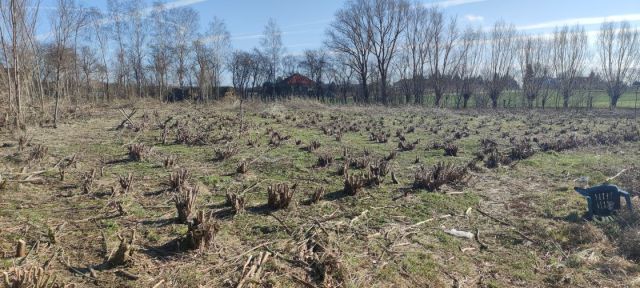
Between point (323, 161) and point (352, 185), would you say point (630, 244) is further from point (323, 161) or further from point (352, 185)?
point (323, 161)

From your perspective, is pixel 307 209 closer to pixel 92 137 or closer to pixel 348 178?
pixel 348 178

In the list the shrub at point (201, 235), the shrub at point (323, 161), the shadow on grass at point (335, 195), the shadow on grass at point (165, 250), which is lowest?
the shadow on grass at point (165, 250)

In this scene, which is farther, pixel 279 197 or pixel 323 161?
pixel 323 161

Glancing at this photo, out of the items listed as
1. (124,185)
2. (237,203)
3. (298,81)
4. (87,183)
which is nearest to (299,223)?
(237,203)

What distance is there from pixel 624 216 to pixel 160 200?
19.9 ft

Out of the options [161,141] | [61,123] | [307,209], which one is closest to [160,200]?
[307,209]

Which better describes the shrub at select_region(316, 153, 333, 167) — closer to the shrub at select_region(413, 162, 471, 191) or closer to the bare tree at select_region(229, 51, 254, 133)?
the shrub at select_region(413, 162, 471, 191)

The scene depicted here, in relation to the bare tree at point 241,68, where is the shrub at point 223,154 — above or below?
below

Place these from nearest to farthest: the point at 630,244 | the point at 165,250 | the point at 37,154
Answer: the point at 165,250, the point at 630,244, the point at 37,154

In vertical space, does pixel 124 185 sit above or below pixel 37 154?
below

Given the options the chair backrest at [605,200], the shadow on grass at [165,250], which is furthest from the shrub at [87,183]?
the chair backrest at [605,200]

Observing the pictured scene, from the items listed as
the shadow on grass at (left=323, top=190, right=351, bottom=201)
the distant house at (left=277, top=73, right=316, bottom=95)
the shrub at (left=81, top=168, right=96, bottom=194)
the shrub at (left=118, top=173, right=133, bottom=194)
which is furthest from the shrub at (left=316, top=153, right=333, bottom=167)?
the distant house at (left=277, top=73, right=316, bottom=95)

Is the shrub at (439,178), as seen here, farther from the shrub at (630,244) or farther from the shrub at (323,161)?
the shrub at (630,244)

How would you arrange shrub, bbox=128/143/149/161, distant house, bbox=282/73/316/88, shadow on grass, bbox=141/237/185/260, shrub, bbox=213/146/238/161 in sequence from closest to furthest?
shadow on grass, bbox=141/237/185/260, shrub, bbox=128/143/149/161, shrub, bbox=213/146/238/161, distant house, bbox=282/73/316/88
